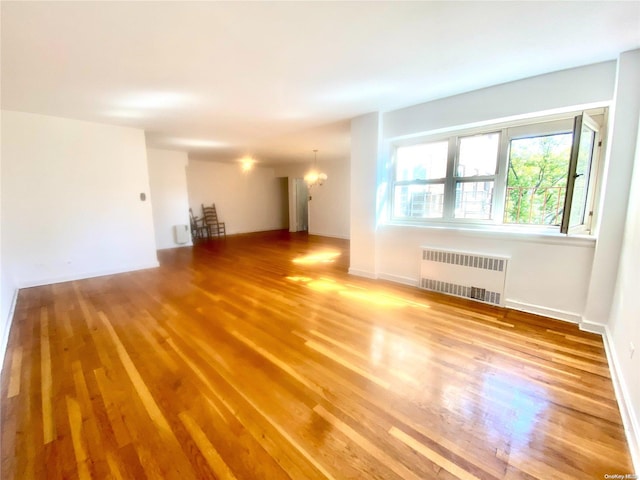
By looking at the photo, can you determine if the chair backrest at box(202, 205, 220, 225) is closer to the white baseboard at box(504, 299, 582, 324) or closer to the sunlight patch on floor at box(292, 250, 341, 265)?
the sunlight patch on floor at box(292, 250, 341, 265)

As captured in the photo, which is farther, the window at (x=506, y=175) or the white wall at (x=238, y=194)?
the white wall at (x=238, y=194)

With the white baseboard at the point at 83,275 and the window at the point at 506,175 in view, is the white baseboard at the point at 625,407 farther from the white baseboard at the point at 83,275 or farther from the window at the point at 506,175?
the white baseboard at the point at 83,275

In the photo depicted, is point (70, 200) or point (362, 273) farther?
point (362, 273)

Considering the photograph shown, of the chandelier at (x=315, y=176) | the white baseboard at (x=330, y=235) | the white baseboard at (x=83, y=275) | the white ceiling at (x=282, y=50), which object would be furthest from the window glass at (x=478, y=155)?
the white baseboard at (x=83, y=275)

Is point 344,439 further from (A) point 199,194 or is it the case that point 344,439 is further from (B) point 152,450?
(A) point 199,194

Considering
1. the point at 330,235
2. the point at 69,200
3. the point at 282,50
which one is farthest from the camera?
the point at 330,235

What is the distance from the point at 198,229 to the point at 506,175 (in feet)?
26.7

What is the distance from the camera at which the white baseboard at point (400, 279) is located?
404 cm

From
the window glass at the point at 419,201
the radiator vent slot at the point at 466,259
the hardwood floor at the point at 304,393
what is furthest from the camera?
the window glass at the point at 419,201

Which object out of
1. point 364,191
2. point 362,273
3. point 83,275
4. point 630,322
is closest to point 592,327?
point 630,322

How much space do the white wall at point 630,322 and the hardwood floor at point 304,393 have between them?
0.09 m

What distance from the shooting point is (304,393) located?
1.85 metres

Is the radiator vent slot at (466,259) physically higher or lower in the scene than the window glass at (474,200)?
lower

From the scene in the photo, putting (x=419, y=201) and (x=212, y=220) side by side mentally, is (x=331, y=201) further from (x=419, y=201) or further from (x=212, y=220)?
(x=419, y=201)
